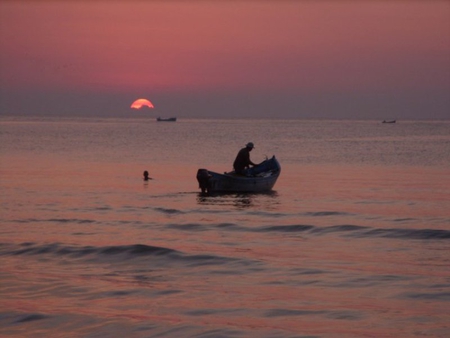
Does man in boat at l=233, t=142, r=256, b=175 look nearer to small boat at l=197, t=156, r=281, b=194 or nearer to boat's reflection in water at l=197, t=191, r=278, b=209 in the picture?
small boat at l=197, t=156, r=281, b=194

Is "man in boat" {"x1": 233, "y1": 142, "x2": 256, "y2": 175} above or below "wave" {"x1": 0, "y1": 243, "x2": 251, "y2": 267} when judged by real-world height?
above

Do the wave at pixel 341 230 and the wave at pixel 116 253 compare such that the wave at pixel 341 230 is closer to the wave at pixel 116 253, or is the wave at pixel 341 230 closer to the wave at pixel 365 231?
the wave at pixel 365 231

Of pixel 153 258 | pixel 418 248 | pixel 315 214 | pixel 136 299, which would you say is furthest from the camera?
pixel 315 214

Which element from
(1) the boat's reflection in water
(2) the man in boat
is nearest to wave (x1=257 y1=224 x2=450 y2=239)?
(1) the boat's reflection in water

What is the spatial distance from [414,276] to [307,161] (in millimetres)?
37602

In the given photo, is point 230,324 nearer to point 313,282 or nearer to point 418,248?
point 313,282

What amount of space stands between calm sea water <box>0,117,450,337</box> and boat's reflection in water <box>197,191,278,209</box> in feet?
0.24

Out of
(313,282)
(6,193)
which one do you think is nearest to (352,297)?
(313,282)

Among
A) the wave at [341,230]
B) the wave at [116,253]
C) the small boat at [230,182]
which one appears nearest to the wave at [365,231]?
the wave at [341,230]

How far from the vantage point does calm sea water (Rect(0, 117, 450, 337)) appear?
36.7ft

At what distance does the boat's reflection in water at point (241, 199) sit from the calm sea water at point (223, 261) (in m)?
0.07

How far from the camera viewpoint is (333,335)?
10.4 metres

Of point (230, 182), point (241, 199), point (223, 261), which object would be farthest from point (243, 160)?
point (223, 261)

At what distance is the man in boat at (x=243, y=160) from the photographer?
28188 mm
